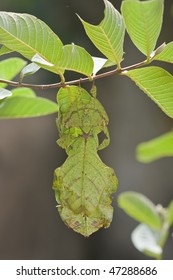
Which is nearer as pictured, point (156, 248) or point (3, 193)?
point (156, 248)

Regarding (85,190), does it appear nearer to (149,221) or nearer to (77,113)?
(77,113)

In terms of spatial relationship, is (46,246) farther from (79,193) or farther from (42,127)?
(79,193)

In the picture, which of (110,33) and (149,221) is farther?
(149,221)

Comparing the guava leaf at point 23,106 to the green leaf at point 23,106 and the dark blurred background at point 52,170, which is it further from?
the dark blurred background at point 52,170

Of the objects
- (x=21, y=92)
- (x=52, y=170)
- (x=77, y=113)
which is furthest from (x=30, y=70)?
(x=52, y=170)

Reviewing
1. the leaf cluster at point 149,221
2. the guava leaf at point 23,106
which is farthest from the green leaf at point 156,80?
the leaf cluster at point 149,221

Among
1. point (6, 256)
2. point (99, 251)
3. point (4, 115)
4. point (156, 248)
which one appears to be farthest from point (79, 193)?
point (99, 251)

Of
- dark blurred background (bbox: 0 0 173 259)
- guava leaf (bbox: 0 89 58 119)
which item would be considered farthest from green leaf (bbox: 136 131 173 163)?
dark blurred background (bbox: 0 0 173 259)
